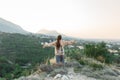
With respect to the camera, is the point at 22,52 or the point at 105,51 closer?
the point at 105,51

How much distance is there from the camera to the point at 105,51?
1733cm

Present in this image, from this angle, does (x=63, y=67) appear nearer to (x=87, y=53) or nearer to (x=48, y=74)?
(x=48, y=74)

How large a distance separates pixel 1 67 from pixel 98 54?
2173 inches

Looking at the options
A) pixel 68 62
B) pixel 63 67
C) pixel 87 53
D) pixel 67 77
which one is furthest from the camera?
pixel 87 53

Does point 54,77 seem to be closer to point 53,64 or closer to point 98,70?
point 53,64

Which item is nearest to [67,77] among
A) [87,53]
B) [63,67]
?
[63,67]

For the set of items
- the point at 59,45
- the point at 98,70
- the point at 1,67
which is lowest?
the point at 1,67

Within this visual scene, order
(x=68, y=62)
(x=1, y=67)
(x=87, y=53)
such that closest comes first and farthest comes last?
(x=68, y=62), (x=87, y=53), (x=1, y=67)

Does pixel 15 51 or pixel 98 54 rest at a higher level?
pixel 98 54

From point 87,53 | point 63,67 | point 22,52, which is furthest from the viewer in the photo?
point 22,52

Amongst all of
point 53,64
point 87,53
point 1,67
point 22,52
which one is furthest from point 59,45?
point 22,52

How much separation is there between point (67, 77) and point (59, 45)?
2010mm

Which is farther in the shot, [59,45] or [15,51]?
[15,51]

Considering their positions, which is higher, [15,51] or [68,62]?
[68,62]
